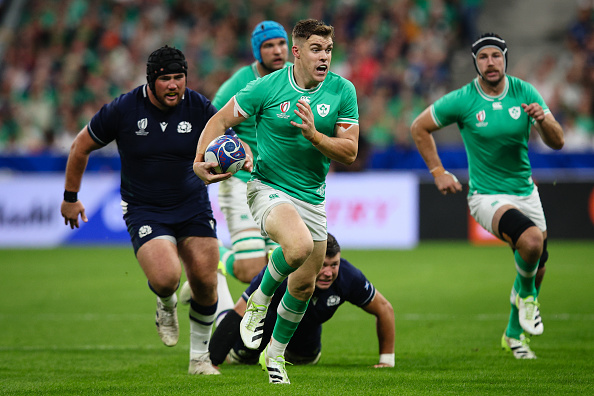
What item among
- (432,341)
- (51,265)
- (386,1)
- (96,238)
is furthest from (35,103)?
(432,341)

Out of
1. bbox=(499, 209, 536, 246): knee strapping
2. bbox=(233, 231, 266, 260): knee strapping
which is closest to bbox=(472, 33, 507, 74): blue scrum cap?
bbox=(499, 209, 536, 246): knee strapping

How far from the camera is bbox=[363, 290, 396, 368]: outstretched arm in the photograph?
735cm

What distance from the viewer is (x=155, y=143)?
705cm

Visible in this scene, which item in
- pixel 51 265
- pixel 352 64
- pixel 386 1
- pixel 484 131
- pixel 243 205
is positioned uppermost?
pixel 386 1

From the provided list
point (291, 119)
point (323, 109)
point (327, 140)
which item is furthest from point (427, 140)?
point (327, 140)

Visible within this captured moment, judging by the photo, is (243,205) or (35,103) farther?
(35,103)

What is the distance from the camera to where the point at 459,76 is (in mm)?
22547

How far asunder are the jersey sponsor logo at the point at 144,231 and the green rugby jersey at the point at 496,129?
3102 millimetres

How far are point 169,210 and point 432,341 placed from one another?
3.25 m

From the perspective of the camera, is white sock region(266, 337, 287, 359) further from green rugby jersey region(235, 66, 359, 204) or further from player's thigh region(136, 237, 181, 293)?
green rugby jersey region(235, 66, 359, 204)

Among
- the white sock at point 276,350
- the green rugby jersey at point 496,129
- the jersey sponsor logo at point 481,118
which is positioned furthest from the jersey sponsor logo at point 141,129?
the jersey sponsor logo at point 481,118

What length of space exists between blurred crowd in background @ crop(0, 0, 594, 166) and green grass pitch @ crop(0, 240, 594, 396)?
530 cm

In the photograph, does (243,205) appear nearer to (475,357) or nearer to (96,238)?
(475,357)

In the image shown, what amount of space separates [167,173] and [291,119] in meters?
1.29
